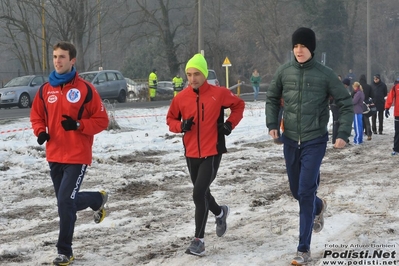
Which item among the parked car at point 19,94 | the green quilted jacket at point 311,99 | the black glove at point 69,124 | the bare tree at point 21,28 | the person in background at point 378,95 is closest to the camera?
the green quilted jacket at point 311,99

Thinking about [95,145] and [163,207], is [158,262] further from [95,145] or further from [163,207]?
[95,145]

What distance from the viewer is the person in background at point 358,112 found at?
Answer: 17.0 meters

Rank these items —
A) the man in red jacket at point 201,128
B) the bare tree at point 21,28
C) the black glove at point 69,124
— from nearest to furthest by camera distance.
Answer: the black glove at point 69,124 → the man in red jacket at point 201,128 → the bare tree at point 21,28

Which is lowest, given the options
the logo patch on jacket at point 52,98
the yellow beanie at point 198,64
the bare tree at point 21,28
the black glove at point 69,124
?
the black glove at point 69,124

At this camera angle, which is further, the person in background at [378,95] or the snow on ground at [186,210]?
the person in background at [378,95]

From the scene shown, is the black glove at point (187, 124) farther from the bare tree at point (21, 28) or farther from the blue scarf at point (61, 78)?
the bare tree at point (21, 28)

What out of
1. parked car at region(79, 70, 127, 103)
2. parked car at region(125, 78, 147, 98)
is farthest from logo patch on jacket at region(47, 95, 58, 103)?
parked car at region(125, 78, 147, 98)

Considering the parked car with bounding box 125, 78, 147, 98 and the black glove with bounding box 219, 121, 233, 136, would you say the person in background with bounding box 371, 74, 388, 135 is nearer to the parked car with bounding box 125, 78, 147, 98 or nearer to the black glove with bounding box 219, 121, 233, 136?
the black glove with bounding box 219, 121, 233, 136

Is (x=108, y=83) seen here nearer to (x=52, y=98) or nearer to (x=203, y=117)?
(x=203, y=117)

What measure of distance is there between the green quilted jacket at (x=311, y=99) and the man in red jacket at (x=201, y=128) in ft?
2.23

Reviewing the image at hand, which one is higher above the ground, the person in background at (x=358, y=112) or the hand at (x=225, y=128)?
the hand at (x=225, y=128)

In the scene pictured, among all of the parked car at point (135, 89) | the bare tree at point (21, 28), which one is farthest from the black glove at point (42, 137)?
the bare tree at point (21, 28)

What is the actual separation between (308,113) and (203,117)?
3.28 feet

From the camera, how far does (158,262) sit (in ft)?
20.2
